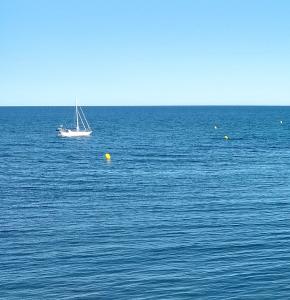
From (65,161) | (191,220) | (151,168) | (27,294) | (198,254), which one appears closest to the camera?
(27,294)

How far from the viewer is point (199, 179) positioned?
261 feet

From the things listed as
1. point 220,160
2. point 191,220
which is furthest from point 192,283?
point 220,160

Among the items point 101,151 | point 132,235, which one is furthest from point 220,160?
point 132,235

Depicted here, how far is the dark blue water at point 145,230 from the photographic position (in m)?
37.2

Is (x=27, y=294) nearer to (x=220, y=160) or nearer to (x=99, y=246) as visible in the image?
(x=99, y=246)

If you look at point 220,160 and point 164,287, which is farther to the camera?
point 220,160

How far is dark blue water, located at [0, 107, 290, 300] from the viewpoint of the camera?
37219mm

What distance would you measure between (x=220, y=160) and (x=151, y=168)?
17.8 meters

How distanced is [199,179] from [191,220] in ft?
84.7

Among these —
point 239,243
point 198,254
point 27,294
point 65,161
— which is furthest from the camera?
point 65,161

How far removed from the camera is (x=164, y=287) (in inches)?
1441

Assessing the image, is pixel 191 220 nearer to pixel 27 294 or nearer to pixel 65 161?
pixel 27 294

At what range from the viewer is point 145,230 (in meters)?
50.3

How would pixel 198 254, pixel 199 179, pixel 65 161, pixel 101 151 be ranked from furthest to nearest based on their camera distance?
pixel 101 151
pixel 65 161
pixel 199 179
pixel 198 254
